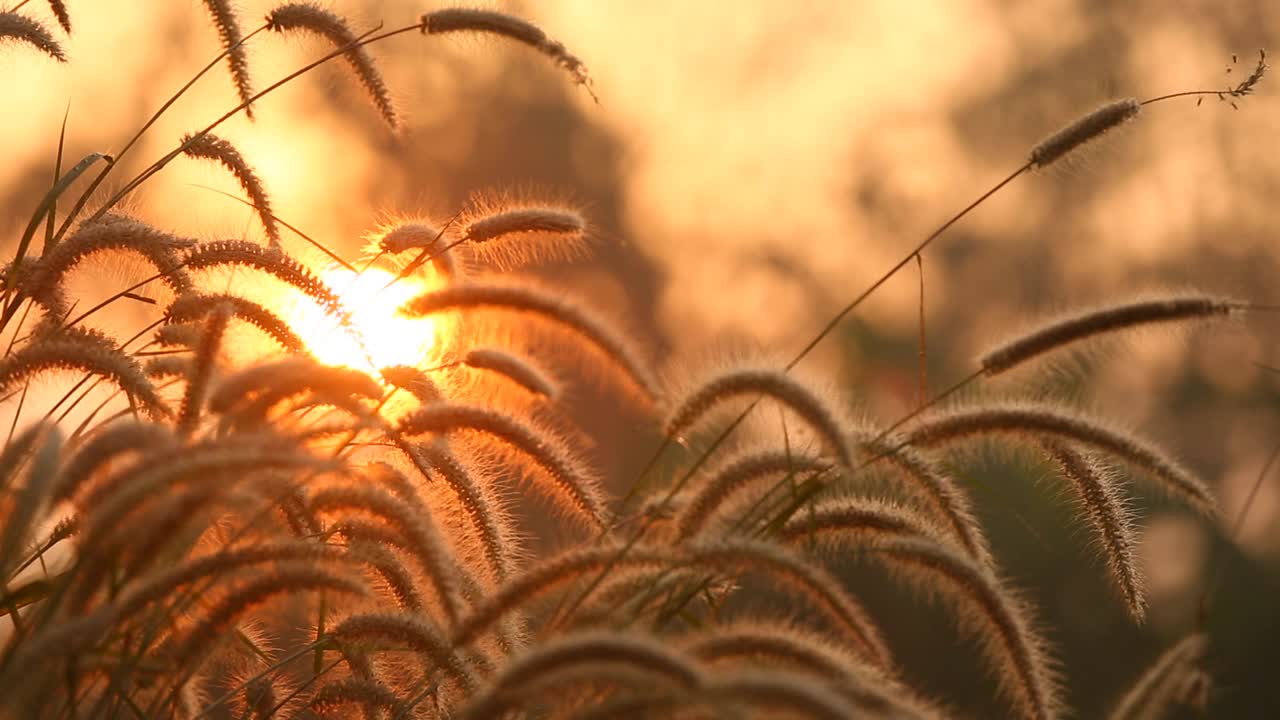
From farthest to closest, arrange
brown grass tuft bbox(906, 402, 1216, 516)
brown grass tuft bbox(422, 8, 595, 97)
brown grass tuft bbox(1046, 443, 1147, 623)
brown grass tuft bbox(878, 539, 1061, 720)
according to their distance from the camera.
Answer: brown grass tuft bbox(422, 8, 595, 97), brown grass tuft bbox(1046, 443, 1147, 623), brown grass tuft bbox(906, 402, 1216, 516), brown grass tuft bbox(878, 539, 1061, 720)

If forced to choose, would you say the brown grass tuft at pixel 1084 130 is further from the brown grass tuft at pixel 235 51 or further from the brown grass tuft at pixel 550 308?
the brown grass tuft at pixel 235 51

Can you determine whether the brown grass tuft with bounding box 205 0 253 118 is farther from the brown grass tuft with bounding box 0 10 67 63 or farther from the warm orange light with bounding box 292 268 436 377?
the warm orange light with bounding box 292 268 436 377

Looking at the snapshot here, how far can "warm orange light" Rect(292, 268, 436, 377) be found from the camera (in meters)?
3.62

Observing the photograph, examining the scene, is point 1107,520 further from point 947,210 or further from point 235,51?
point 947,210

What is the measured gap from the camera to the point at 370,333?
3.68m

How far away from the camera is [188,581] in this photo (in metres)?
2.64

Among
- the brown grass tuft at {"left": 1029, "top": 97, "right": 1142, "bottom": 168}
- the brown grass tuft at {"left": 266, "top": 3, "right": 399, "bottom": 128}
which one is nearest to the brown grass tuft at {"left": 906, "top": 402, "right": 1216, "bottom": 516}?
the brown grass tuft at {"left": 1029, "top": 97, "right": 1142, "bottom": 168}

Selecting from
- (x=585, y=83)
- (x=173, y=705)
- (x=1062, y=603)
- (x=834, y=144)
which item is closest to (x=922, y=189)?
(x=834, y=144)

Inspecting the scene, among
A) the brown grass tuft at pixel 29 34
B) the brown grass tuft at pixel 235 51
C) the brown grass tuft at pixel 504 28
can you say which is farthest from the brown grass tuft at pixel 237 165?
the brown grass tuft at pixel 504 28

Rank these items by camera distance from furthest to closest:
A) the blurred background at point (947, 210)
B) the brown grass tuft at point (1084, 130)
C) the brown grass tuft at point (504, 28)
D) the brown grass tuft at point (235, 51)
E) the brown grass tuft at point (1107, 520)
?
the blurred background at point (947, 210)
the brown grass tuft at point (235, 51)
the brown grass tuft at point (504, 28)
the brown grass tuft at point (1084, 130)
the brown grass tuft at point (1107, 520)

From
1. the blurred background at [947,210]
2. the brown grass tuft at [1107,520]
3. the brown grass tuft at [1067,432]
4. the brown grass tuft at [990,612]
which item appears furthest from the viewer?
the blurred background at [947,210]

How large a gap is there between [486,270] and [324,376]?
1280 mm

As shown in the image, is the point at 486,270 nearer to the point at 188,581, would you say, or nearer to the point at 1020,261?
the point at 188,581

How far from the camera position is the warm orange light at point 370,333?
11.9 ft
